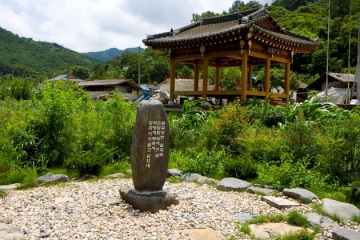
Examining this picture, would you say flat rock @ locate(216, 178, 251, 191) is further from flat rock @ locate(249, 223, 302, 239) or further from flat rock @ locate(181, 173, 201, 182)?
flat rock @ locate(249, 223, 302, 239)

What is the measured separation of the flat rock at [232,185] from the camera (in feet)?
20.8

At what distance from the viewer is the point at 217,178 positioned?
7.26 metres

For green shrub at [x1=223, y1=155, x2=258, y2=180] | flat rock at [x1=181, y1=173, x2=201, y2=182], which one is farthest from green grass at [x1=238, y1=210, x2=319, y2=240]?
flat rock at [x1=181, y1=173, x2=201, y2=182]

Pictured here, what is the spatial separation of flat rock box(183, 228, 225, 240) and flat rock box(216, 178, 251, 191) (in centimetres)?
200

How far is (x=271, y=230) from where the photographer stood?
14.7ft

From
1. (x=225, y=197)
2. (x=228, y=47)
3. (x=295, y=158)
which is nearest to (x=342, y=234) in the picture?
(x=225, y=197)

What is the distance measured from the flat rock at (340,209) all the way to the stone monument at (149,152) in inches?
89.4

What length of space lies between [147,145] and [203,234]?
164 centimetres

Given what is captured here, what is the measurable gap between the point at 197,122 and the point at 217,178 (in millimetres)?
3671

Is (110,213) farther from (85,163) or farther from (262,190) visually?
(262,190)

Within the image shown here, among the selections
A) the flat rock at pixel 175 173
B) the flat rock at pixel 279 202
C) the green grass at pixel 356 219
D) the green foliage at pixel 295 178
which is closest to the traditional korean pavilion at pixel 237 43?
the flat rock at pixel 175 173

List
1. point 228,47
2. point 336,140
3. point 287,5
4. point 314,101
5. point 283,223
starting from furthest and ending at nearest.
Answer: point 287,5 → point 228,47 → point 314,101 → point 336,140 → point 283,223

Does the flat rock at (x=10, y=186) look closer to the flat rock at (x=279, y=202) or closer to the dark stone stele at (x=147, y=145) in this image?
the dark stone stele at (x=147, y=145)

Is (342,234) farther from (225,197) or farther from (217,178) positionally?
(217,178)
